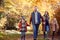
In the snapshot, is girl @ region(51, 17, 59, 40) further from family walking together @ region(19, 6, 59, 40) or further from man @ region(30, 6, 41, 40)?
man @ region(30, 6, 41, 40)

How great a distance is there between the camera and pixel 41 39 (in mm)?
3605

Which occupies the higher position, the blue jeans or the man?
the man

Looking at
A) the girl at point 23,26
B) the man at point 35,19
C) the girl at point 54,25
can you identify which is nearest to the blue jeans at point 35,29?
the man at point 35,19

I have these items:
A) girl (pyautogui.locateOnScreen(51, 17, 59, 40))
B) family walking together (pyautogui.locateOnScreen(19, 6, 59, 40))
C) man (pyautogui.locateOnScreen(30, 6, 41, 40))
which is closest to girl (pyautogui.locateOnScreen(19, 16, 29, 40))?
family walking together (pyautogui.locateOnScreen(19, 6, 59, 40))

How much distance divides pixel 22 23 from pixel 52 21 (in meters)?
0.57

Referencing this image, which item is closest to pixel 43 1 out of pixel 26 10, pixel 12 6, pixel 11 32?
pixel 26 10

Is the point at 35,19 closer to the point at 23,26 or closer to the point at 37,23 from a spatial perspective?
the point at 37,23

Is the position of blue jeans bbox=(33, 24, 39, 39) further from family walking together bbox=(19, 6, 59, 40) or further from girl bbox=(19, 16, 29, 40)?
girl bbox=(19, 16, 29, 40)

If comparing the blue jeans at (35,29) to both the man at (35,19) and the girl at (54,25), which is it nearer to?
the man at (35,19)

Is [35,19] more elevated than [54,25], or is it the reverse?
[35,19]

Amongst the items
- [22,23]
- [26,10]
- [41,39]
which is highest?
[26,10]

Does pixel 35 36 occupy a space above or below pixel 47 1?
below

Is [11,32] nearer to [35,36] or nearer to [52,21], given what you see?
[35,36]

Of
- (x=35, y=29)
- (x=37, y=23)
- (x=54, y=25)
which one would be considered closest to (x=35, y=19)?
(x=37, y=23)
